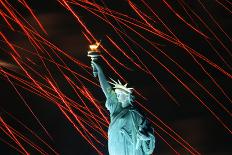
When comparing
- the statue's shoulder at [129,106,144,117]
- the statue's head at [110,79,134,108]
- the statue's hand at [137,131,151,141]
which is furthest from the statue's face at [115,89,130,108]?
the statue's hand at [137,131,151,141]

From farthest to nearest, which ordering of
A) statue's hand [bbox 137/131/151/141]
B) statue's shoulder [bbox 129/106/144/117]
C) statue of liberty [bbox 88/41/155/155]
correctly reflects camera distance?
statue's shoulder [bbox 129/106/144/117] < statue of liberty [bbox 88/41/155/155] < statue's hand [bbox 137/131/151/141]

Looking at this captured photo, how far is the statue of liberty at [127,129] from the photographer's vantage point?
31.0 ft

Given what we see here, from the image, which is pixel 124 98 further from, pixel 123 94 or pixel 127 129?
pixel 127 129

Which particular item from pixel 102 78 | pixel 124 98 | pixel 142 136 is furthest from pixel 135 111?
pixel 102 78

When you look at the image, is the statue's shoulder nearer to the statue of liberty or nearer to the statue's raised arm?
the statue of liberty

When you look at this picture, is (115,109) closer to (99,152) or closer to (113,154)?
(113,154)

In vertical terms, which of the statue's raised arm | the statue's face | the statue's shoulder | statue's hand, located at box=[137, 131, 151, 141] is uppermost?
the statue's raised arm

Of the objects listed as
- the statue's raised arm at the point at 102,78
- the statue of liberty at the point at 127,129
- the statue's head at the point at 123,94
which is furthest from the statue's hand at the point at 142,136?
the statue's raised arm at the point at 102,78

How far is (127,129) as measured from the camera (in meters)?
9.56

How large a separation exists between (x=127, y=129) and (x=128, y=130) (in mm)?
19

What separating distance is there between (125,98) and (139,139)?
625 mm

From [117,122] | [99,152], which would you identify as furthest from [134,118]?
[99,152]

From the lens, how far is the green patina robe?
9.50 m

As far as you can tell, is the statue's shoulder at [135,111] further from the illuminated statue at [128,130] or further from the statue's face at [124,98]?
the statue's face at [124,98]
